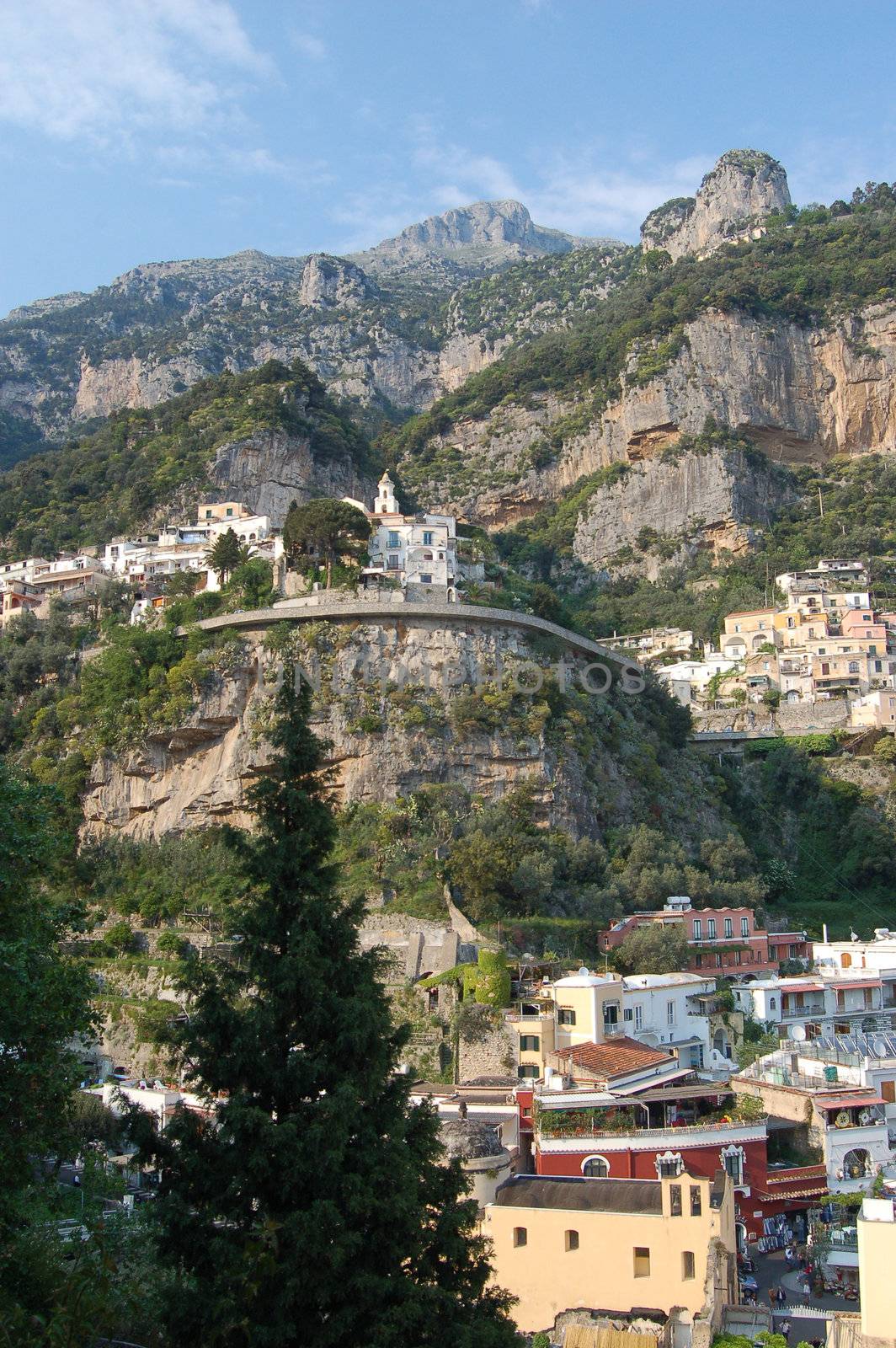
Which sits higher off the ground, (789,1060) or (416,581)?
(416,581)

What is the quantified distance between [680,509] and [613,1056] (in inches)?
2313

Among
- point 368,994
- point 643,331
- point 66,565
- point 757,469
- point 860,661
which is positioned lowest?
point 368,994

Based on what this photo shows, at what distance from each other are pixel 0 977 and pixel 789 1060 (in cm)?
2424

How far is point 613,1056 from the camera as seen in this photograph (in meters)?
30.5

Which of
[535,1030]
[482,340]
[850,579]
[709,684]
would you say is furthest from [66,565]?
[482,340]

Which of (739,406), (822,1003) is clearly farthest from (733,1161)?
(739,406)

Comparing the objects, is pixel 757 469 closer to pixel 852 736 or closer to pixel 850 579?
Answer: pixel 850 579

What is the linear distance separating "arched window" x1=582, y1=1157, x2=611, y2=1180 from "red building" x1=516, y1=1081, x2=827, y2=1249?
0.02m

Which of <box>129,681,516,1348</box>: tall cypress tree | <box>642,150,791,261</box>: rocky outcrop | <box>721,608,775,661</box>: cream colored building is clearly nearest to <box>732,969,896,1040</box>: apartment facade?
<box>129,681,516,1348</box>: tall cypress tree

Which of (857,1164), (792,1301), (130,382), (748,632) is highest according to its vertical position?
(130,382)

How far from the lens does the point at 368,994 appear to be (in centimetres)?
1350

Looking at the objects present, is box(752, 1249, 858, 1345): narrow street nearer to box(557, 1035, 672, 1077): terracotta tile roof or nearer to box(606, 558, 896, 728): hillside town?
box(557, 1035, 672, 1077): terracotta tile roof

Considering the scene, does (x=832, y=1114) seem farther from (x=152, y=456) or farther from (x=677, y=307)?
(x=677, y=307)

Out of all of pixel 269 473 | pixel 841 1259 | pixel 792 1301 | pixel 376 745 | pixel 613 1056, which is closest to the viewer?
pixel 792 1301
